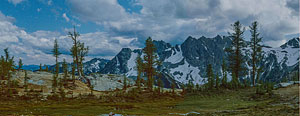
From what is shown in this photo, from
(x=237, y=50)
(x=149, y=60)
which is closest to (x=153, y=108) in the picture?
(x=149, y=60)

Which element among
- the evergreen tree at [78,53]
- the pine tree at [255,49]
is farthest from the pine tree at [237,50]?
the evergreen tree at [78,53]

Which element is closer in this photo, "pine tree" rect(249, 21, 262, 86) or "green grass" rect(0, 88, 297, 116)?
"green grass" rect(0, 88, 297, 116)

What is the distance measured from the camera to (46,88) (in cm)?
5859

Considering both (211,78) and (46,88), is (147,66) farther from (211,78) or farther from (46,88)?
(46,88)

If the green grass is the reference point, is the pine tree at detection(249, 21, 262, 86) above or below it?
above

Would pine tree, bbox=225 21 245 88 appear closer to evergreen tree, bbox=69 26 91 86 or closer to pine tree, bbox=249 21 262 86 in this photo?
pine tree, bbox=249 21 262 86

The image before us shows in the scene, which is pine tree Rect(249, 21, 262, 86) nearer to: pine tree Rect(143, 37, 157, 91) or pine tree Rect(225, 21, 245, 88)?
→ pine tree Rect(225, 21, 245, 88)

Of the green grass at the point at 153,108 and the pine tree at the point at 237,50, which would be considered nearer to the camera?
the green grass at the point at 153,108

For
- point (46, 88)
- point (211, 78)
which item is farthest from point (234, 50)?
point (46, 88)

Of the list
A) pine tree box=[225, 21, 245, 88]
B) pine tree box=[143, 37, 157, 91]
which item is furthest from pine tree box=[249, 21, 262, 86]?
pine tree box=[143, 37, 157, 91]

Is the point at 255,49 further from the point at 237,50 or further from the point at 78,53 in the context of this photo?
the point at 78,53

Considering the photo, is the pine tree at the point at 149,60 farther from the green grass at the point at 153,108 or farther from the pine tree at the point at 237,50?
the pine tree at the point at 237,50

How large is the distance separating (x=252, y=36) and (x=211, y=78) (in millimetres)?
17237

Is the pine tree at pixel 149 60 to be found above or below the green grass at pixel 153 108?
above
